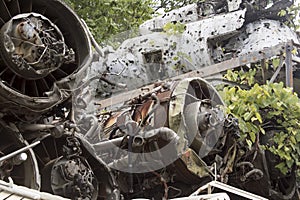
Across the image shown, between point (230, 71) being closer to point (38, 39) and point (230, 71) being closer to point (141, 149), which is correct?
point (141, 149)

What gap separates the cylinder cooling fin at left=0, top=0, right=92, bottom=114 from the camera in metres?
3.75

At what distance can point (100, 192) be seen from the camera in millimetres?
4625

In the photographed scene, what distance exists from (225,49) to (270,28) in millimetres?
748

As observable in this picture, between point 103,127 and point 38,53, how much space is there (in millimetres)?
1735

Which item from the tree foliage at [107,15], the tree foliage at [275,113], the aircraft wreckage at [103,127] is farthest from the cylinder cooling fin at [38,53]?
the tree foliage at [107,15]

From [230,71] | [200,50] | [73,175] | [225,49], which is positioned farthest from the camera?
[225,49]

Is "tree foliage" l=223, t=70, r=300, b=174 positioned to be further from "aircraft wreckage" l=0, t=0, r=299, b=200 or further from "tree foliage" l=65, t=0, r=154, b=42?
"tree foliage" l=65, t=0, r=154, b=42

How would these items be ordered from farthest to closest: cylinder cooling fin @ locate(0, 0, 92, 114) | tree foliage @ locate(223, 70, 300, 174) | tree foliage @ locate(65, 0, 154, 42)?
tree foliage @ locate(65, 0, 154, 42), tree foliage @ locate(223, 70, 300, 174), cylinder cooling fin @ locate(0, 0, 92, 114)

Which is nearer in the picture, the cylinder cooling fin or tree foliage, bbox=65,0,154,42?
the cylinder cooling fin

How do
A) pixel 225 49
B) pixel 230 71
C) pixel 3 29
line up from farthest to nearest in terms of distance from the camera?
1. pixel 225 49
2. pixel 230 71
3. pixel 3 29

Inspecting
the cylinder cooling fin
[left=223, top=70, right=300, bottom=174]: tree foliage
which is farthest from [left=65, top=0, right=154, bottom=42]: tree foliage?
the cylinder cooling fin

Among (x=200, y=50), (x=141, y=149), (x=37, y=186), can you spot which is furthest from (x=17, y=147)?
(x=200, y=50)

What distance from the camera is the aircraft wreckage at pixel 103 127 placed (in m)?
3.84

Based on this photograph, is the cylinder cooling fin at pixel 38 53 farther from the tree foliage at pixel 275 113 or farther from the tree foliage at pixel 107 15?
the tree foliage at pixel 107 15
